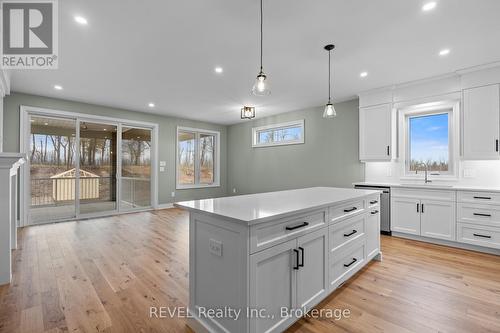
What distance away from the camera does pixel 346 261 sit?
2279 millimetres

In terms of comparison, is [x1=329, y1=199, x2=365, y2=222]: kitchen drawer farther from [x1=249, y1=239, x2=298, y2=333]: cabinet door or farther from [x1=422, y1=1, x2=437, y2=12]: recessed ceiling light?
[x1=422, y1=1, x2=437, y2=12]: recessed ceiling light

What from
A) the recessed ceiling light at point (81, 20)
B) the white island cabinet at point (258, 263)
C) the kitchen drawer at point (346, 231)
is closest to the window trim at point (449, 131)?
the kitchen drawer at point (346, 231)

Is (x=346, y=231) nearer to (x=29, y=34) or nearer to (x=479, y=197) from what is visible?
(x=479, y=197)

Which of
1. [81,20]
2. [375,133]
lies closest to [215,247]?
[81,20]

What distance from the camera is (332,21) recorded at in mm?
2361

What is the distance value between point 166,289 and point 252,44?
9.28 feet

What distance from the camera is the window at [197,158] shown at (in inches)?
276

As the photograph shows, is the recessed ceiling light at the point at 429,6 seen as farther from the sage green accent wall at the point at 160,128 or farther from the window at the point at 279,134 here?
the sage green accent wall at the point at 160,128

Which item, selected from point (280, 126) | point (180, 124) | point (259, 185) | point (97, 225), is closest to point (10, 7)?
point (97, 225)

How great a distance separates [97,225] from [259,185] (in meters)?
4.08

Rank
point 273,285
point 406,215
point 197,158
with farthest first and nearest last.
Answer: point 197,158 < point 406,215 < point 273,285

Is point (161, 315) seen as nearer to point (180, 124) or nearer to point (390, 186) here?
point (390, 186)

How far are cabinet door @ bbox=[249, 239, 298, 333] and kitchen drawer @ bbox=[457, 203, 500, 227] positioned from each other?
10.9 ft

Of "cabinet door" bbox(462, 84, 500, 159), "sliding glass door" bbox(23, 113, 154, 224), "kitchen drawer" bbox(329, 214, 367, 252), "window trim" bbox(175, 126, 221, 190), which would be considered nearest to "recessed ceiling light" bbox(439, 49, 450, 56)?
"cabinet door" bbox(462, 84, 500, 159)
